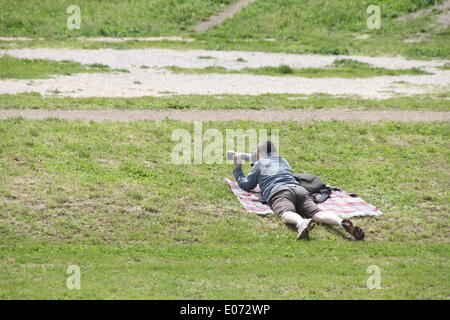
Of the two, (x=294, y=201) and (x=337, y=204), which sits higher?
(x=294, y=201)

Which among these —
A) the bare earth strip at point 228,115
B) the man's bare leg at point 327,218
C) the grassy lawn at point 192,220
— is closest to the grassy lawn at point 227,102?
the bare earth strip at point 228,115

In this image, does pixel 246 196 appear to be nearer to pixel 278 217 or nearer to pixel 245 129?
pixel 278 217

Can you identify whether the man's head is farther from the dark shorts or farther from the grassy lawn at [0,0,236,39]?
the grassy lawn at [0,0,236,39]

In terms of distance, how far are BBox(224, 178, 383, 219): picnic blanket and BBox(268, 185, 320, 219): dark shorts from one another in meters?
0.22

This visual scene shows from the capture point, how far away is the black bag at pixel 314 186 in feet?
38.9

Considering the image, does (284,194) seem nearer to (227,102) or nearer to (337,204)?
(337,204)

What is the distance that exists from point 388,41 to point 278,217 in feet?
68.5

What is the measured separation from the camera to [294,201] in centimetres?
1120

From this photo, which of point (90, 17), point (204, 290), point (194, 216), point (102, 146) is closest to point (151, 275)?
point (204, 290)

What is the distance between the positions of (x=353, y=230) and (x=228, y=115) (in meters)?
6.97

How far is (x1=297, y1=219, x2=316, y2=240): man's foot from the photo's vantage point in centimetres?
1030

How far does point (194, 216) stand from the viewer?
439 inches

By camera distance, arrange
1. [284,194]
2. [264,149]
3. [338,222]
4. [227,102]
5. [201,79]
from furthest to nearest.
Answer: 1. [201,79]
2. [227,102]
3. [264,149]
4. [284,194]
5. [338,222]

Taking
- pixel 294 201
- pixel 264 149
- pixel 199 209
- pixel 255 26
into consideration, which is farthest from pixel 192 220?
pixel 255 26
